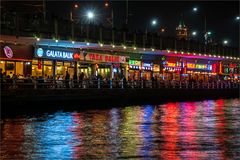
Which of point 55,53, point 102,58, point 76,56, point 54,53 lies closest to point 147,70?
point 102,58

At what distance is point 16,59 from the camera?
45.6 metres

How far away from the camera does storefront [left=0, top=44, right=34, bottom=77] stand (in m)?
44.5

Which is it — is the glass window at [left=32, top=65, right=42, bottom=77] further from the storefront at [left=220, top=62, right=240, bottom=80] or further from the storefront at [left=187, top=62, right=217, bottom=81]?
the storefront at [left=220, top=62, right=240, bottom=80]

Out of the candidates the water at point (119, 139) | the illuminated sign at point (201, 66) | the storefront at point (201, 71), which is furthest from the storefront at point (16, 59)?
the illuminated sign at point (201, 66)

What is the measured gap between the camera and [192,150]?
51.2 ft

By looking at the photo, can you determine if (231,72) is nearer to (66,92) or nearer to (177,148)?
(66,92)

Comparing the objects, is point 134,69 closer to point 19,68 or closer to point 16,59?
point 19,68

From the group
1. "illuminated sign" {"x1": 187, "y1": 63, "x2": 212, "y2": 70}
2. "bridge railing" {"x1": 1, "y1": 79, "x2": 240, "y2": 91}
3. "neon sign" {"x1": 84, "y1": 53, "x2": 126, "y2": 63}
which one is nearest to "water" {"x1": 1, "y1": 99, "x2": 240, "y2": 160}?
"bridge railing" {"x1": 1, "y1": 79, "x2": 240, "y2": 91}

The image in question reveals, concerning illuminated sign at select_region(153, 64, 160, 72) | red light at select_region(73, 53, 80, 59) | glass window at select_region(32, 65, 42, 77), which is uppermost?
red light at select_region(73, 53, 80, 59)

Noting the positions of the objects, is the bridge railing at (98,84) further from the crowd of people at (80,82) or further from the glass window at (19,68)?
the glass window at (19,68)

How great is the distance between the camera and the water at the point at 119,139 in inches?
585

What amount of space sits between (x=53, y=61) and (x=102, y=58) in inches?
265

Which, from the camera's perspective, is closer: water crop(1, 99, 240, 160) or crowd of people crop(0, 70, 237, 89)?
water crop(1, 99, 240, 160)

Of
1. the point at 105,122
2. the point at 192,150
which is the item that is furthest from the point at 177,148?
the point at 105,122
